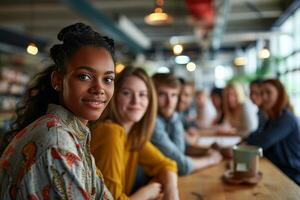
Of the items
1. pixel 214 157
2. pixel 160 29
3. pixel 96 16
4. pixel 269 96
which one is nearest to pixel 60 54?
pixel 214 157

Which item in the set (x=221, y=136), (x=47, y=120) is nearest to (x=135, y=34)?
(x=221, y=136)

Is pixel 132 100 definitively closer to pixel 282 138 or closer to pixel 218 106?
pixel 282 138

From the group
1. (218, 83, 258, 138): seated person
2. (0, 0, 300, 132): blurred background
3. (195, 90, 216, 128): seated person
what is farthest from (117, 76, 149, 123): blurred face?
(195, 90, 216, 128): seated person

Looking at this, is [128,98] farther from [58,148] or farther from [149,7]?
[149,7]

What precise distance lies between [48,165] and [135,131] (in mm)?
1069

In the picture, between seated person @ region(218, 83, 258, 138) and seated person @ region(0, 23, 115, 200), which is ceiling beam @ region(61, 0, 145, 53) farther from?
seated person @ region(0, 23, 115, 200)

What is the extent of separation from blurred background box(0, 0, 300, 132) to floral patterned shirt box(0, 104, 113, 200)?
3533 mm

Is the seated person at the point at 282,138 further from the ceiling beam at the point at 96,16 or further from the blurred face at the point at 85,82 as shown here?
the ceiling beam at the point at 96,16

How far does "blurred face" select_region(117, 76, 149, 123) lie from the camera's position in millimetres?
1829

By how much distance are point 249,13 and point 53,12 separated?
17.6 ft

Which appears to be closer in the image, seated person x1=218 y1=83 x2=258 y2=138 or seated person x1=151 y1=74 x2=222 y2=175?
seated person x1=151 y1=74 x2=222 y2=175

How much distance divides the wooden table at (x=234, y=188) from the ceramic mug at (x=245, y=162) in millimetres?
80

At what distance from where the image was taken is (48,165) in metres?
0.86

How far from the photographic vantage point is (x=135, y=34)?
37.1 ft
